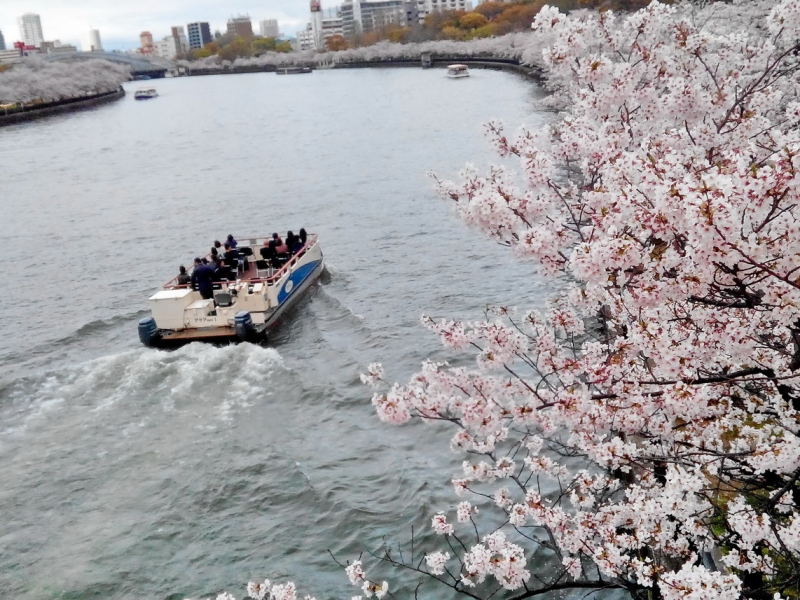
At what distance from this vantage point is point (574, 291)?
6.88 meters

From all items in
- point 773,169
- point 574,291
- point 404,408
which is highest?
point 773,169

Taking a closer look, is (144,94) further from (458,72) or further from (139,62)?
(139,62)

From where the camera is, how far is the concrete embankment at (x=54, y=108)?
7994cm

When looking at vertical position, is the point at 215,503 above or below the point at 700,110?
below

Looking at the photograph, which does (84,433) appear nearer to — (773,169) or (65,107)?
(773,169)

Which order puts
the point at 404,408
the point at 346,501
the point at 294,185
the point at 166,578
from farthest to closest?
the point at 294,185, the point at 346,501, the point at 166,578, the point at 404,408

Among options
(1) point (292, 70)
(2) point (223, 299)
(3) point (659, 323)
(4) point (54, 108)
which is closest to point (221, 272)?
(2) point (223, 299)

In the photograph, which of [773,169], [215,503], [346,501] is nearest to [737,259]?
[773,169]

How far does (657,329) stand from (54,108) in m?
97.9

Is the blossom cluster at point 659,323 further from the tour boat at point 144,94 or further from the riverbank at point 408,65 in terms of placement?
the tour boat at point 144,94

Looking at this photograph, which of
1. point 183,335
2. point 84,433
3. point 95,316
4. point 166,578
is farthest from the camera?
point 95,316

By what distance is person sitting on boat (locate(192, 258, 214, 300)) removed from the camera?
17.5m

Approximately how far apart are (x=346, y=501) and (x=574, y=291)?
6.23 metres

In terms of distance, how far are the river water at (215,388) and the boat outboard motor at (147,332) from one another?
1.44ft
